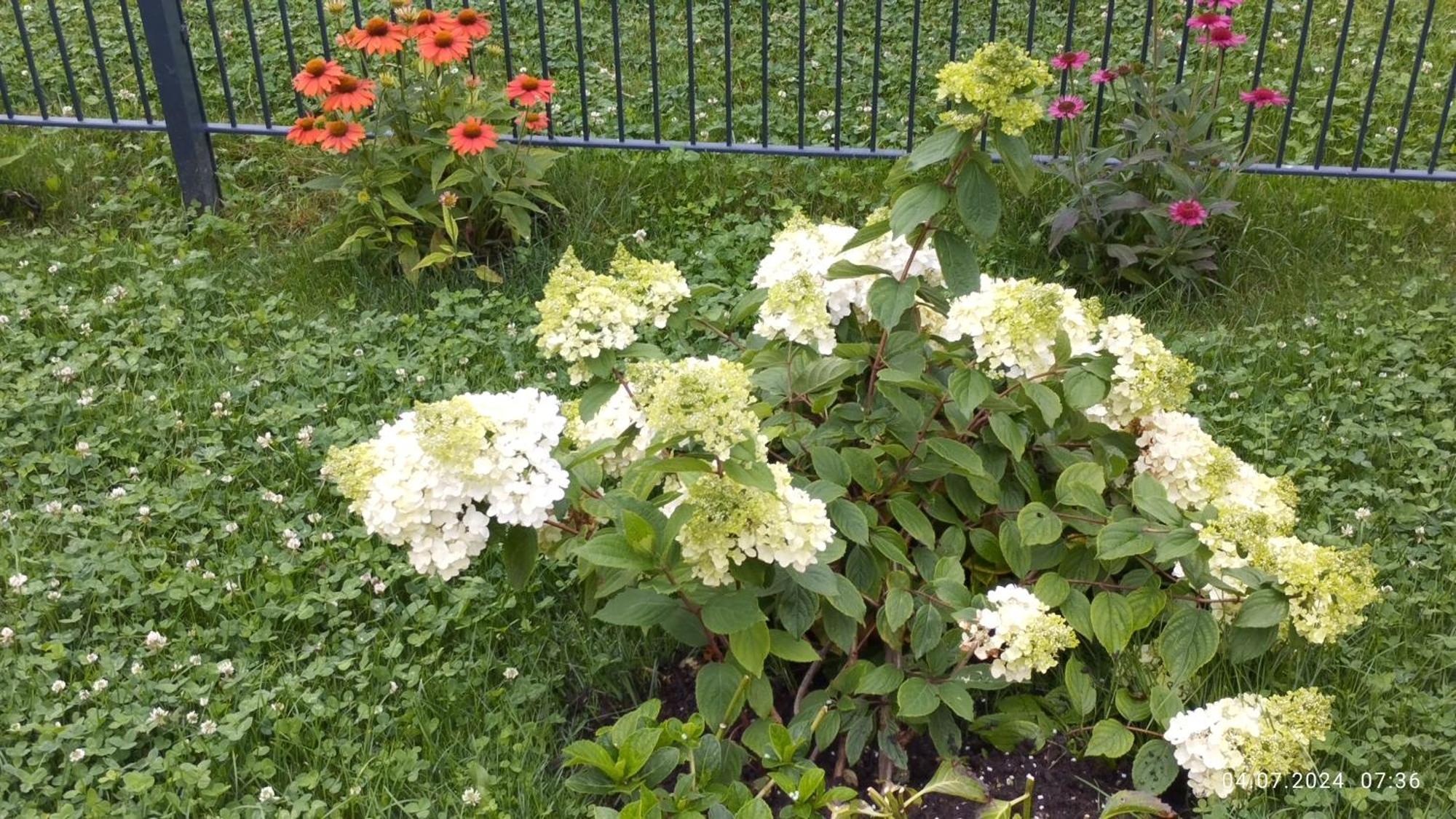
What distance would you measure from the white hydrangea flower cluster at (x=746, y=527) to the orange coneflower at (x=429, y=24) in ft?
7.85

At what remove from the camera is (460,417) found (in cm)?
214

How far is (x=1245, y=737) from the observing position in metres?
2.33

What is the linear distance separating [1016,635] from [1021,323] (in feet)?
1.88

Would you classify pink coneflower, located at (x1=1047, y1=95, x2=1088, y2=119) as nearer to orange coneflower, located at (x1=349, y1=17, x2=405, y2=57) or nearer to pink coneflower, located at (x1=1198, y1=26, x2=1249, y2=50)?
pink coneflower, located at (x1=1198, y1=26, x2=1249, y2=50)

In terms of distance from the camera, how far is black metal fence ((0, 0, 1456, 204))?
4664mm

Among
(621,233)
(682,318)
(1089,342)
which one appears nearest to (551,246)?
(621,233)

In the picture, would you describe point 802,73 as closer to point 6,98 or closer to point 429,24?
point 429,24

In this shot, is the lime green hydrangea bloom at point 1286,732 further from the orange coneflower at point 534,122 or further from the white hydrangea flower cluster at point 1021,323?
the orange coneflower at point 534,122

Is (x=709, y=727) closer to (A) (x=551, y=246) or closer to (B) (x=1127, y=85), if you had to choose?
(A) (x=551, y=246)

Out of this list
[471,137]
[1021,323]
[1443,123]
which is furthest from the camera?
[1443,123]

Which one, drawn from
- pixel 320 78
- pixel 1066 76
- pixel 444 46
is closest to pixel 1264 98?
pixel 1066 76

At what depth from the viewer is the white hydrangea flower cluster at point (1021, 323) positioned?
244 centimetres

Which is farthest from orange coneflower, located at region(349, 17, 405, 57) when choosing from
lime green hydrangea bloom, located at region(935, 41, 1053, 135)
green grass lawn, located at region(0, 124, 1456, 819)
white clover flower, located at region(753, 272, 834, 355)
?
lime green hydrangea bloom, located at region(935, 41, 1053, 135)

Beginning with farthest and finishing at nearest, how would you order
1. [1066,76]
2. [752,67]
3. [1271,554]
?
[752,67] → [1066,76] → [1271,554]
